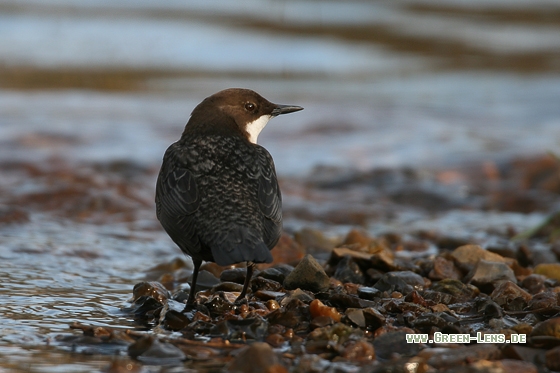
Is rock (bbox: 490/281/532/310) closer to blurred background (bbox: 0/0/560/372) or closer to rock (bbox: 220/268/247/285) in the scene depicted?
rock (bbox: 220/268/247/285)

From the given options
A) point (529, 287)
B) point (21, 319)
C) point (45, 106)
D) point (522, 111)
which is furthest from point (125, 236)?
point (522, 111)

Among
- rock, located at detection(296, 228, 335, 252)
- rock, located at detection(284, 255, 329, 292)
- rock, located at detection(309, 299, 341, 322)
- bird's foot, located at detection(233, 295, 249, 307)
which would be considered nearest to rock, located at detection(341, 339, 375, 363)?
rock, located at detection(309, 299, 341, 322)

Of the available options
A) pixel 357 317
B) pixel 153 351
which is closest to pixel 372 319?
pixel 357 317

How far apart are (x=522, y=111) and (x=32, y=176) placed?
9.03 metres

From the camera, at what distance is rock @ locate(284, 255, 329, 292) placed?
16.9 feet

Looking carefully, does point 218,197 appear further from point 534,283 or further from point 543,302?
point 534,283

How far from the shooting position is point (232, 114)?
19.6 feet

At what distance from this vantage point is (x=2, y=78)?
16625 millimetres

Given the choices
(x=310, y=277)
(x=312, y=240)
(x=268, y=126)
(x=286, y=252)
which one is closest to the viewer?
(x=310, y=277)

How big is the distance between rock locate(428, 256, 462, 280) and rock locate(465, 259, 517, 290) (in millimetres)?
161

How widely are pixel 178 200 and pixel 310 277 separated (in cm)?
91

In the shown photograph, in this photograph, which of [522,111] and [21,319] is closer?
[21,319]

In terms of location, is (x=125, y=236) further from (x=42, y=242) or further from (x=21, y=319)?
(x=21, y=319)

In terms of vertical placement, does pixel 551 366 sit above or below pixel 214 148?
below
